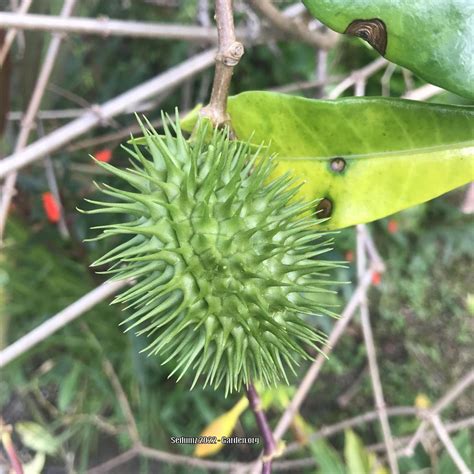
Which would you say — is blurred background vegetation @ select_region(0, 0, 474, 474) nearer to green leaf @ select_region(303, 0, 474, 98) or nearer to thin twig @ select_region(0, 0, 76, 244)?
thin twig @ select_region(0, 0, 76, 244)

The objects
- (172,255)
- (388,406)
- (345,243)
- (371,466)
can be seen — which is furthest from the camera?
(388,406)

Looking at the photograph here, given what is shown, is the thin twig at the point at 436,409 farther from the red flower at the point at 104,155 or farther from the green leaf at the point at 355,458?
the red flower at the point at 104,155

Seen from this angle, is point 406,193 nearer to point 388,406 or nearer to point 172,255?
point 172,255

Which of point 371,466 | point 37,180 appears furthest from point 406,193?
point 37,180

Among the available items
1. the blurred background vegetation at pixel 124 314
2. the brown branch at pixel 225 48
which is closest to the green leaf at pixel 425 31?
the brown branch at pixel 225 48

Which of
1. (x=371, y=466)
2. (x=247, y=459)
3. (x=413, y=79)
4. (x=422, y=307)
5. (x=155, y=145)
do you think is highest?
(x=413, y=79)
